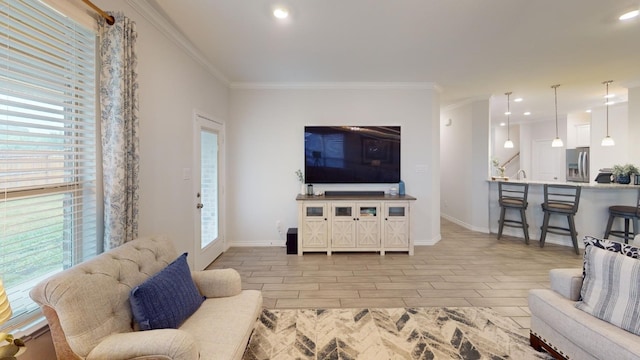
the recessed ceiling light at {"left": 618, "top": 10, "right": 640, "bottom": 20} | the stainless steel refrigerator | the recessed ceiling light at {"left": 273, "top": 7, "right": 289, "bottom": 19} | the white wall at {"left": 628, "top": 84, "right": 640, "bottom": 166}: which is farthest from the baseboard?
the stainless steel refrigerator

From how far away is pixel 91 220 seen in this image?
180 cm

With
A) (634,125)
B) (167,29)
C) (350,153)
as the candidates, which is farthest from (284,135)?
(634,125)

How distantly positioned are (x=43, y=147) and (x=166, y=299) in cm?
111

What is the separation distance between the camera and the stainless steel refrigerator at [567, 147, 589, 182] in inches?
279

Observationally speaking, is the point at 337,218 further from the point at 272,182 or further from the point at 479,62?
the point at 479,62

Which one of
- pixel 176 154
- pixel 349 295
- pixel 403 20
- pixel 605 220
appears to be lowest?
pixel 349 295

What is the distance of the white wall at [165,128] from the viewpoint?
92.1 inches

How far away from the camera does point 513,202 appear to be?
4730 millimetres

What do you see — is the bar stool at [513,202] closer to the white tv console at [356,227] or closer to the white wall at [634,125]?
the white wall at [634,125]

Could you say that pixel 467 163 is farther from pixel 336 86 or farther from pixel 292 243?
pixel 292 243

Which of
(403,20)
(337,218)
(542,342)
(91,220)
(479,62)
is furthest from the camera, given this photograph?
(337,218)

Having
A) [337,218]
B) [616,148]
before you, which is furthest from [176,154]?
[616,148]

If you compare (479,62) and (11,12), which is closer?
(11,12)

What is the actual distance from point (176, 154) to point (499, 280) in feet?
13.3
